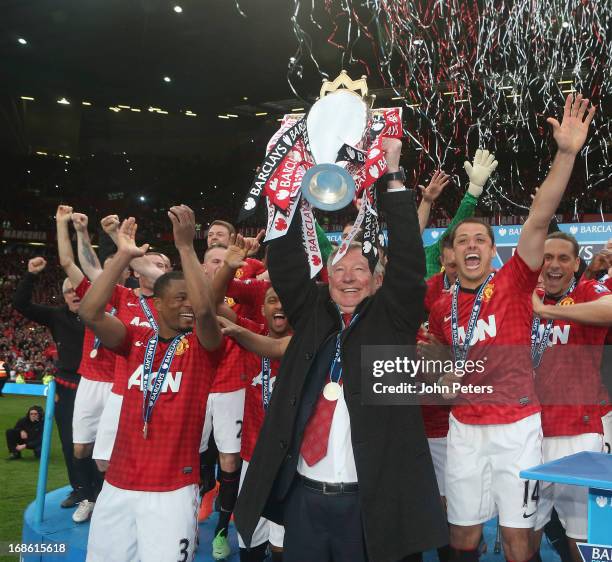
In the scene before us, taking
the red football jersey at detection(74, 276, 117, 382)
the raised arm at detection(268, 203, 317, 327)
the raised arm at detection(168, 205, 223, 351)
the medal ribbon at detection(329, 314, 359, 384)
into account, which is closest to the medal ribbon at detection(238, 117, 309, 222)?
the raised arm at detection(268, 203, 317, 327)

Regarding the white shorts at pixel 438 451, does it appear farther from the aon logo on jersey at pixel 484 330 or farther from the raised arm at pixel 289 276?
the raised arm at pixel 289 276

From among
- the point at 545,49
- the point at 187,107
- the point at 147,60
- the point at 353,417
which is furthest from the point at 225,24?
the point at 353,417

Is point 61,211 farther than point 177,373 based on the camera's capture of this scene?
Yes

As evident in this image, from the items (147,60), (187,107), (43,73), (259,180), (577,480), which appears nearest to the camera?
(577,480)

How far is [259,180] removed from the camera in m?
2.70

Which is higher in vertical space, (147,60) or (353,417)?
(147,60)

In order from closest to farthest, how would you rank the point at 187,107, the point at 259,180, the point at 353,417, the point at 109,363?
the point at 353,417, the point at 259,180, the point at 109,363, the point at 187,107

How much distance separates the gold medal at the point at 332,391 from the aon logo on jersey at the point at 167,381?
3.05ft

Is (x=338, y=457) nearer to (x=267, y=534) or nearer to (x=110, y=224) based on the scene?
(x=267, y=534)

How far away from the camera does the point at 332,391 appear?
2447mm

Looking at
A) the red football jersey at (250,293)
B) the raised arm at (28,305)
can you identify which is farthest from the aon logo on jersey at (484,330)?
the raised arm at (28,305)

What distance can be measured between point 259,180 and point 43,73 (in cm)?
2075

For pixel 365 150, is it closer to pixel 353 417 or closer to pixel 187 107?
pixel 353 417

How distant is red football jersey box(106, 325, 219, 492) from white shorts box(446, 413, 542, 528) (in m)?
1.15
